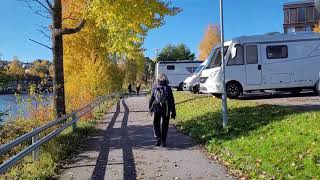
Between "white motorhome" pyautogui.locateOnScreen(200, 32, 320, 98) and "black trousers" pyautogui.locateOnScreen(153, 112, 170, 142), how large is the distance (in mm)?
9732

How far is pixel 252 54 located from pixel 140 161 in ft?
43.4

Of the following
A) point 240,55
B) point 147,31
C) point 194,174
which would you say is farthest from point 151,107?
point 240,55

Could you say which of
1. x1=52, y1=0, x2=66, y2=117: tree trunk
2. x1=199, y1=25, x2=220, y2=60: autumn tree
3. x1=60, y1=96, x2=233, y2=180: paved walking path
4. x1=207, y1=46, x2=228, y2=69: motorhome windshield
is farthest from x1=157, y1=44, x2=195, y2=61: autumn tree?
x1=60, y1=96, x2=233, y2=180: paved walking path

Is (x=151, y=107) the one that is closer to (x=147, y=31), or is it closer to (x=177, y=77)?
(x=147, y=31)

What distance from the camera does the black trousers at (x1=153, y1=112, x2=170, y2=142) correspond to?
12711 millimetres

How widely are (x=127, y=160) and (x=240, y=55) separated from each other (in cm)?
1288

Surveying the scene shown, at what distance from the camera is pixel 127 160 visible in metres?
10.7

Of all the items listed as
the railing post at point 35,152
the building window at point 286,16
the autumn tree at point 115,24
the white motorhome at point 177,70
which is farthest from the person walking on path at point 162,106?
the building window at point 286,16

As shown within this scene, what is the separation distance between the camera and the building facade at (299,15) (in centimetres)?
8156

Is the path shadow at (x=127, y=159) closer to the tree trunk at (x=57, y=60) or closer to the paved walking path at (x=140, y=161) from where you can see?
the paved walking path at (x=140, y=161)

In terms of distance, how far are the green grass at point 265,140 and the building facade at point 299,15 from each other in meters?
69.2

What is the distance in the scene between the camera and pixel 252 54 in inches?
888

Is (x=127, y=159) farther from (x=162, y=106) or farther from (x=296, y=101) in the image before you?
(x=296, y=101)

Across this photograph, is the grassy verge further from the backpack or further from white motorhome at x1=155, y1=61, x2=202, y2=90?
white motorhome at x1=155, y1=61, x2=202, y2=90
